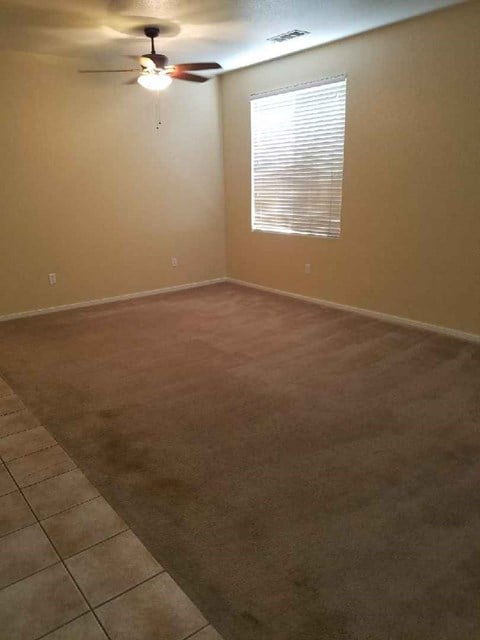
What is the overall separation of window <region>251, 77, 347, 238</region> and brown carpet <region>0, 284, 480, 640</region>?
4.81 ft

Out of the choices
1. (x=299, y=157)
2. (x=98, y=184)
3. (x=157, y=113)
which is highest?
(x=157, y=113)

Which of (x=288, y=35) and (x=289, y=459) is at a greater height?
(x=288, y=35)

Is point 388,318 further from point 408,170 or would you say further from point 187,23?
point 187,23

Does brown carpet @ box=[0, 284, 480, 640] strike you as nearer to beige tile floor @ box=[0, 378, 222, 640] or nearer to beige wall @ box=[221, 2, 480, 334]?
beige tile floor @ box=[0, 378, 222, 640]

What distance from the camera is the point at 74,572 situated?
5.77ft

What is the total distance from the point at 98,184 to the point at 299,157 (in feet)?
7.60

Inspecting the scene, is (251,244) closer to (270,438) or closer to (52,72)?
(52,72)

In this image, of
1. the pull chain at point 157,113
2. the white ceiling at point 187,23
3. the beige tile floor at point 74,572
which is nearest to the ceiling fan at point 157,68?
the white ceiling at point 187,23

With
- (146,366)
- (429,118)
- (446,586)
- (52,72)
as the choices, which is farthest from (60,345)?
(429,118)

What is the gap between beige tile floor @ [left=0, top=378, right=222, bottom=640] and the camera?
1.54 m

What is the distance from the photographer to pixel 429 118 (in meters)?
3.96

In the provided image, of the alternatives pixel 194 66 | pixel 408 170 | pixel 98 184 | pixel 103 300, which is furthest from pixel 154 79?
pixel 103 300

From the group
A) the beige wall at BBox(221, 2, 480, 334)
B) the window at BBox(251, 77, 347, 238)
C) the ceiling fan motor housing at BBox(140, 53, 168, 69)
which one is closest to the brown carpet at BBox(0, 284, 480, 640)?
the beige wall at BBox(221, 2, 480, 334)

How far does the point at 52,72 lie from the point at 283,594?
516cm
